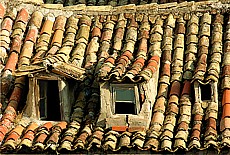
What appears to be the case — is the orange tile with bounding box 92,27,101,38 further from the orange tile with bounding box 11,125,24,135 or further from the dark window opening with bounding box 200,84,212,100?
the dark window opening with bounding box 200,84,212,100

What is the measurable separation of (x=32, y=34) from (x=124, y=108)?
4.25 meters

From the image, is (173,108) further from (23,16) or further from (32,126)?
(23,16)

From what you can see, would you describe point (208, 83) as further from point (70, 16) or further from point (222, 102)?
point (70, 16)

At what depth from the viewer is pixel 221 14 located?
95.2ft

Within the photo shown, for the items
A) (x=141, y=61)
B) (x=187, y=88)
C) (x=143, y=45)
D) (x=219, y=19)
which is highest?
(x=219, y=19)

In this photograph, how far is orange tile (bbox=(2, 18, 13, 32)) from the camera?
97.1ft

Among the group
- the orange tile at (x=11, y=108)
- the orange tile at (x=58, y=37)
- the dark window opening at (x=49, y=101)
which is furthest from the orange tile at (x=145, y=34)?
the orange tile at (x=11, y=108)

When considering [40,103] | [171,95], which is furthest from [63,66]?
Result: [171,95]

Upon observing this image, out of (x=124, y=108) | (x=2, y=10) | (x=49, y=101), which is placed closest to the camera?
(x=124, y=108)

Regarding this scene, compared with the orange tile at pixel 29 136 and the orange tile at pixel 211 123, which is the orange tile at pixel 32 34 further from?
the orange tile at pixel 211 123

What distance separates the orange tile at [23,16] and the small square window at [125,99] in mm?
4560

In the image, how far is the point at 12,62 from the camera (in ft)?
94.5

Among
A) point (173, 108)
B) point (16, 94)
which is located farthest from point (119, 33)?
point (16, 94)

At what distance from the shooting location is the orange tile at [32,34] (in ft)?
96.3
